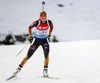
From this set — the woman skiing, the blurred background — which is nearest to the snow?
the woman skiing

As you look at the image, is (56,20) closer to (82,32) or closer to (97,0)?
(82,32)

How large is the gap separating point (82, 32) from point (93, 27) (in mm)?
2503

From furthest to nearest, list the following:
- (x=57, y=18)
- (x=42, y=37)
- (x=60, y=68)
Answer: (x=57, y=18), (x=60, y=68), (x=42, y=37)

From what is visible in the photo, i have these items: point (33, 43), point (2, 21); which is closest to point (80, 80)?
point (33, 43)

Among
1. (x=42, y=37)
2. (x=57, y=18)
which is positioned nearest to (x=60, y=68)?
(x=42, y=37)

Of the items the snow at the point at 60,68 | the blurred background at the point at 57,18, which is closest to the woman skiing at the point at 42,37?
the snow at the point at 60,68

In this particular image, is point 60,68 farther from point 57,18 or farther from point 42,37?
point 57,18

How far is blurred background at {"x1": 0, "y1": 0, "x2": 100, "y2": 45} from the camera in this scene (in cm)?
1852

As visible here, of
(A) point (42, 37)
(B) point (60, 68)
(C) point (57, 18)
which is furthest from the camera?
(C) point (57, 18)

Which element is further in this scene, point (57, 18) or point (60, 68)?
point (57, 18)

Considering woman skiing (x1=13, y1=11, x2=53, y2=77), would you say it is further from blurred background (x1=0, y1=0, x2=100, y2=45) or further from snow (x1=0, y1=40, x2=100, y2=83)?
blurred background (x1=0, y1=0, x2=100, y2=45)

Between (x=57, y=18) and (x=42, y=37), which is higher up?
(x=57, y=18)

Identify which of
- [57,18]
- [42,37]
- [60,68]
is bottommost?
[60,68]

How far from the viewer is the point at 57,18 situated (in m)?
23.0
